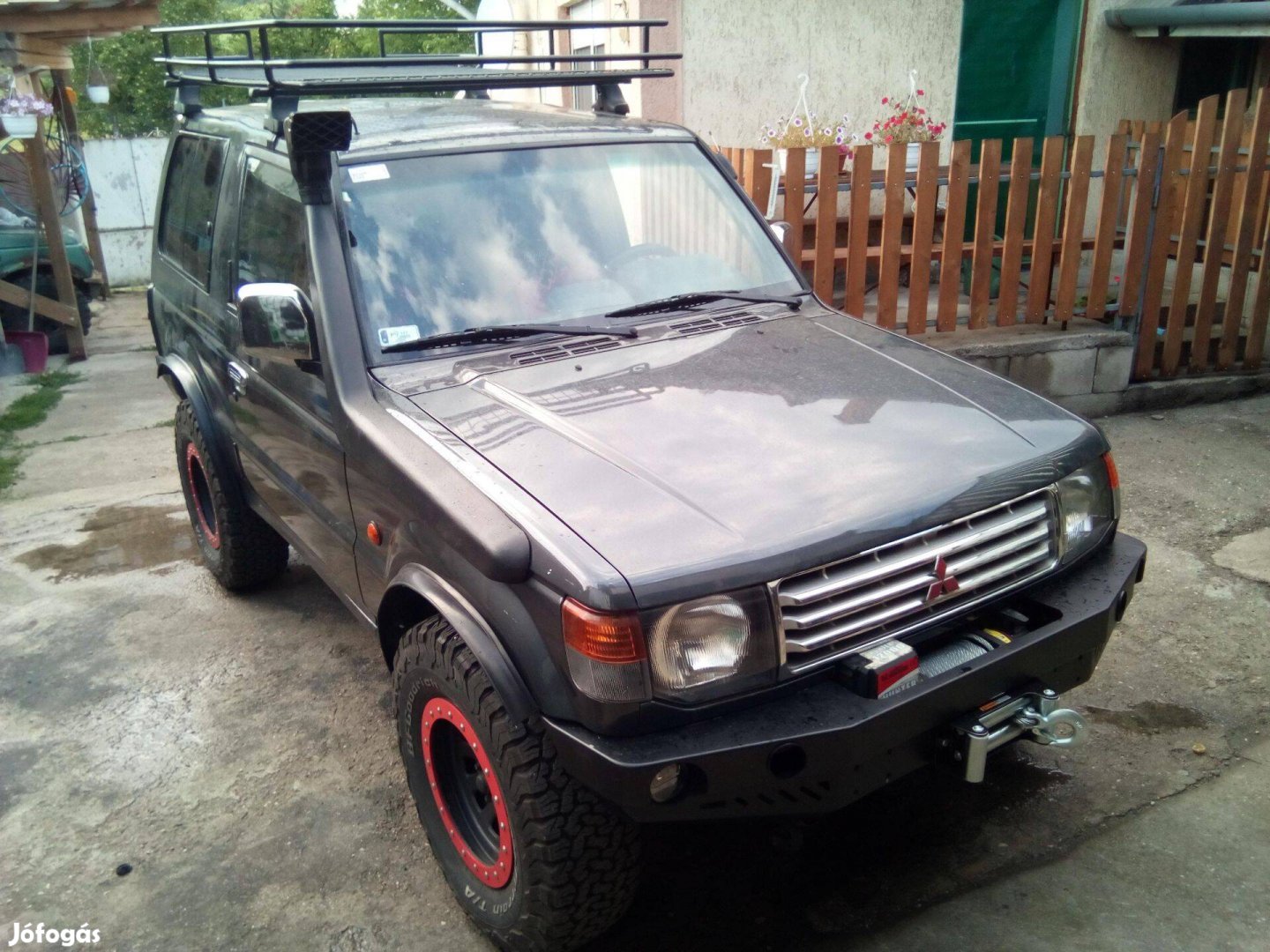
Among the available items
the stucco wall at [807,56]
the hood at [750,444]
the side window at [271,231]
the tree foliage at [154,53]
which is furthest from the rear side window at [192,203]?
the tree foliage at [154,53]

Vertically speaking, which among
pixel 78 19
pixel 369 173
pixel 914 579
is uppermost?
pixel 78 19

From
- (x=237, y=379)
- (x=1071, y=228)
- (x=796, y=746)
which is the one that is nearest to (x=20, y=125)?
(x=237, y=379)

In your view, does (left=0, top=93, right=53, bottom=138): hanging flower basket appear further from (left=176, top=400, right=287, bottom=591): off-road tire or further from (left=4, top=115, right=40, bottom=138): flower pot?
(left=176, top=400, right=287, bottom=591): off-road tire

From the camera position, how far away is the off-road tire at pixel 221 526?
445 cm

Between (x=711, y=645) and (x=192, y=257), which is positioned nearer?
(x=711, y=645)

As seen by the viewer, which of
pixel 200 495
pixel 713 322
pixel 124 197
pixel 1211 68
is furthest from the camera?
pixel 124 197

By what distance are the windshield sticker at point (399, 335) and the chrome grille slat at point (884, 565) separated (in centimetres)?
143

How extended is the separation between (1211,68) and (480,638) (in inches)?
341

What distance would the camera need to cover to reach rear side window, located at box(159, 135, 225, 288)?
165 inches

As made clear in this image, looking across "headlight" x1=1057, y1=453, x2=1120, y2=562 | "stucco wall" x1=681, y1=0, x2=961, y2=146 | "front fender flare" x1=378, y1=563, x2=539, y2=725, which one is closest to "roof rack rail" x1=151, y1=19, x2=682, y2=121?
"front fender flare" x1=378, y1=563, x2=539, y2=725

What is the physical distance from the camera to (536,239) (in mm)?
3332

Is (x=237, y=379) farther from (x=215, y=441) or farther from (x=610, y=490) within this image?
(x=610, y=490)

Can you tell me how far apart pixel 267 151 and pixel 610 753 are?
2.57 metres

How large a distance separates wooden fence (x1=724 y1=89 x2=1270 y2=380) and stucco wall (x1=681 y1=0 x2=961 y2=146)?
1.57m
